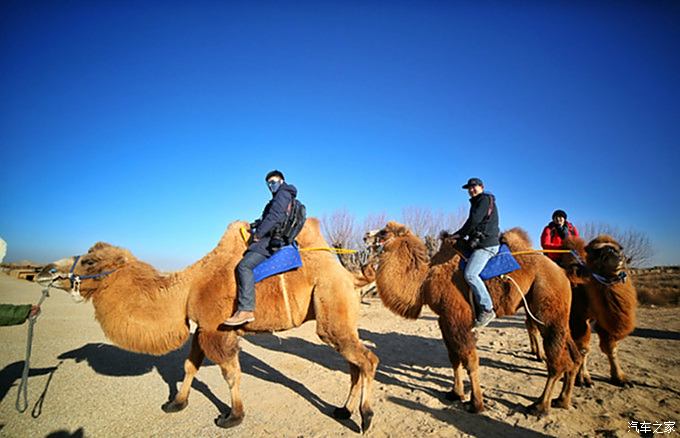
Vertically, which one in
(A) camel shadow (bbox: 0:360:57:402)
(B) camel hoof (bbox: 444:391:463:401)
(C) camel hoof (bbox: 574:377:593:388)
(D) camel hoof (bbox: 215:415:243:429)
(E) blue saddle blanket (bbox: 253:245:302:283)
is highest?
(E) blue saddle blanket (bbox: 253:245:302:283)

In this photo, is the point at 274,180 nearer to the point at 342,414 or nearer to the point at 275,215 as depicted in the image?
the point at 275,215

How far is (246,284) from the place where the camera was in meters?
3.90

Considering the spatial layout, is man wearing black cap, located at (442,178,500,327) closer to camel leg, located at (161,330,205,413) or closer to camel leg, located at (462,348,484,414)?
camel leg, located at (462,348,484,414)

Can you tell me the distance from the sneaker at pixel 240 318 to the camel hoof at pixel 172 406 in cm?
175

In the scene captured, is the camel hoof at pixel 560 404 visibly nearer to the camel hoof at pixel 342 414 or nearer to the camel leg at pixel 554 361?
the camel leg at pixel 554 361

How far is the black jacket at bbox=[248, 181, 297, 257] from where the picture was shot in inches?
161

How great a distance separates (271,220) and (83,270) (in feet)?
9.36

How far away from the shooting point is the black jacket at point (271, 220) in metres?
4.09

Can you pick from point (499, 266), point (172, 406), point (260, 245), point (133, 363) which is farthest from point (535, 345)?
point (133, 363)

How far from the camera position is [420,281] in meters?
4.93

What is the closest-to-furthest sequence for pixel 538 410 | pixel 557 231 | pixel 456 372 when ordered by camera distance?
pixel 538 410 → pixel 456 372 → pixel 557 231

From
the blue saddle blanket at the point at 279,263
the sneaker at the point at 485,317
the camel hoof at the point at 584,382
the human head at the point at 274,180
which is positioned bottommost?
the camel hoof at the point at 584,382

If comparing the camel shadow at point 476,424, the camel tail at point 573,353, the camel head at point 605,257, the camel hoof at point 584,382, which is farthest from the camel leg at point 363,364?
the camel head at point 605,257

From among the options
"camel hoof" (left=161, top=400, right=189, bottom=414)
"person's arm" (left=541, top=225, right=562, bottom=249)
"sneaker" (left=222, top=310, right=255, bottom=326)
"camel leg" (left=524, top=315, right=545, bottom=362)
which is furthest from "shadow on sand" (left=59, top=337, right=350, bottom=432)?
"person's arm" (left=541, top=225, right=562, bottom=249)
